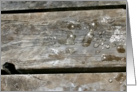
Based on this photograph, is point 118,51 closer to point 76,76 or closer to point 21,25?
point 76,76

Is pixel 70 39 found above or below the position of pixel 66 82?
above

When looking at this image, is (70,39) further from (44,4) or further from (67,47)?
(44,4)

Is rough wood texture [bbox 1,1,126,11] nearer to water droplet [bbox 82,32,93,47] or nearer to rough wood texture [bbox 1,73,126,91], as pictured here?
water droplet [bbox 82,32,93,47]

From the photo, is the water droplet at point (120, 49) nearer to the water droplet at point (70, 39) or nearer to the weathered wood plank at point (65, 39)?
the weathered wood plank at point (65, 39)

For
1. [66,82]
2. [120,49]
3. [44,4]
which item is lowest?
[66,82]

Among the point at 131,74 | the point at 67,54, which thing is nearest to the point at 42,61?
the point at 67,54

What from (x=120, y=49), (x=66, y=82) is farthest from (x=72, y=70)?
(x=120, y=49)
